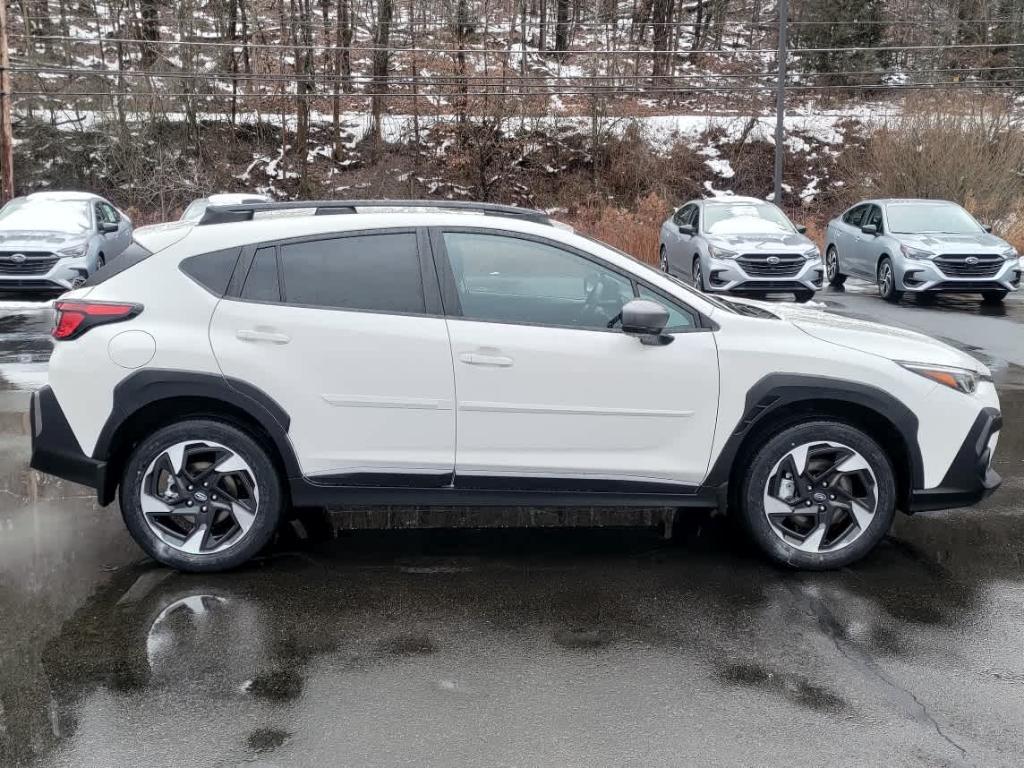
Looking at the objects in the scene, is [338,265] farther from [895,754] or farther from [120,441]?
[895,754]

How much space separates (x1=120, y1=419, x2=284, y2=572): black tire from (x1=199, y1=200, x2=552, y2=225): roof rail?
105cm

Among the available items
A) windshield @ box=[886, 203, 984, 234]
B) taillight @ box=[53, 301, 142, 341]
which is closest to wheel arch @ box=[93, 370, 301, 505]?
taillight @ box=[53, 301, 142, 341]

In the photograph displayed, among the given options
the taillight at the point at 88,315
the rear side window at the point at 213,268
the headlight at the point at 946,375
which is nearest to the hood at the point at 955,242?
the headlight at the point at 946,375

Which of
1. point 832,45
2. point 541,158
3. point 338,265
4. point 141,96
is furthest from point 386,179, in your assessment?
point 338,265

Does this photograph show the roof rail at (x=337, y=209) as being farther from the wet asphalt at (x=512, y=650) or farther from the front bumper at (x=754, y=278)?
the front bumper at (x=754, y=278)

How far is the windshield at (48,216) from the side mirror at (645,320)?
1511 cm

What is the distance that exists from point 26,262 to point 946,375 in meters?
15.2

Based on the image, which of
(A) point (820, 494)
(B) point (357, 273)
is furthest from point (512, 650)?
(B) point (357, 273)

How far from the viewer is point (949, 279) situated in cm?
1630

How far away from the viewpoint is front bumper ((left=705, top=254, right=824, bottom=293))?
1672 centimetres

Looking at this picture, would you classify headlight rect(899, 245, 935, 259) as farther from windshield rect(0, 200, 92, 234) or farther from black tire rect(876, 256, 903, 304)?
windshield rect(0, 200, 92, 234)

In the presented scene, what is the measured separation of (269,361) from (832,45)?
47.9m

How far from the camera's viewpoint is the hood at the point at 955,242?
53.9ft

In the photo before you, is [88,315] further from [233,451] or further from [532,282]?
[532,282]
